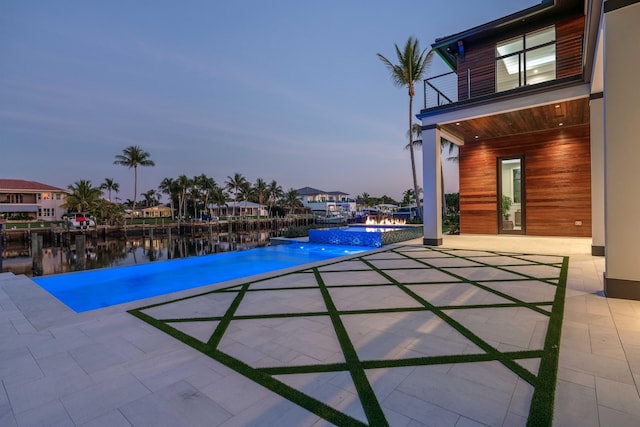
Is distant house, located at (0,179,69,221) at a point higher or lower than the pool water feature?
higher

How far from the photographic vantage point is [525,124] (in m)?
9.96

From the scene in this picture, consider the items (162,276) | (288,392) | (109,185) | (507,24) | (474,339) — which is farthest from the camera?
(109,185)

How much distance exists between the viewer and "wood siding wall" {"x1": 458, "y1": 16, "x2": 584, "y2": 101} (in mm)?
9156

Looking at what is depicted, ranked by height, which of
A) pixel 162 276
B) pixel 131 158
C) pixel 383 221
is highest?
pixel 131 158

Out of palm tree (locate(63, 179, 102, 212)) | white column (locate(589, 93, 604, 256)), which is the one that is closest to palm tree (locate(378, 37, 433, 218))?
white column (locate(589, 93, 604, 256))

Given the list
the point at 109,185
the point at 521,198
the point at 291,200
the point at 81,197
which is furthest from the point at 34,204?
the point at 521,198

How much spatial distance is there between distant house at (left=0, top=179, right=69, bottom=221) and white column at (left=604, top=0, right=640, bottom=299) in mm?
46439

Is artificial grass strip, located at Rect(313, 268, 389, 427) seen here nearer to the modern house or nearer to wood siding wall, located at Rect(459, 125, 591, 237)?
the modern house

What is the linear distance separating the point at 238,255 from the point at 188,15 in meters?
17.7

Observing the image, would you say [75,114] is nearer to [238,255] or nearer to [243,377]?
[238,255]

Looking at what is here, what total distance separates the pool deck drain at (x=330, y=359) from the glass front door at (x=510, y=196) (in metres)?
7.86

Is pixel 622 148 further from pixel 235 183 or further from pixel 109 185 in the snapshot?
pixel 109 185

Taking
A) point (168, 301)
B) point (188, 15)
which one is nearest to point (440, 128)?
point (168, 301)

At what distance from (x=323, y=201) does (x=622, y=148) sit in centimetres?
6169
